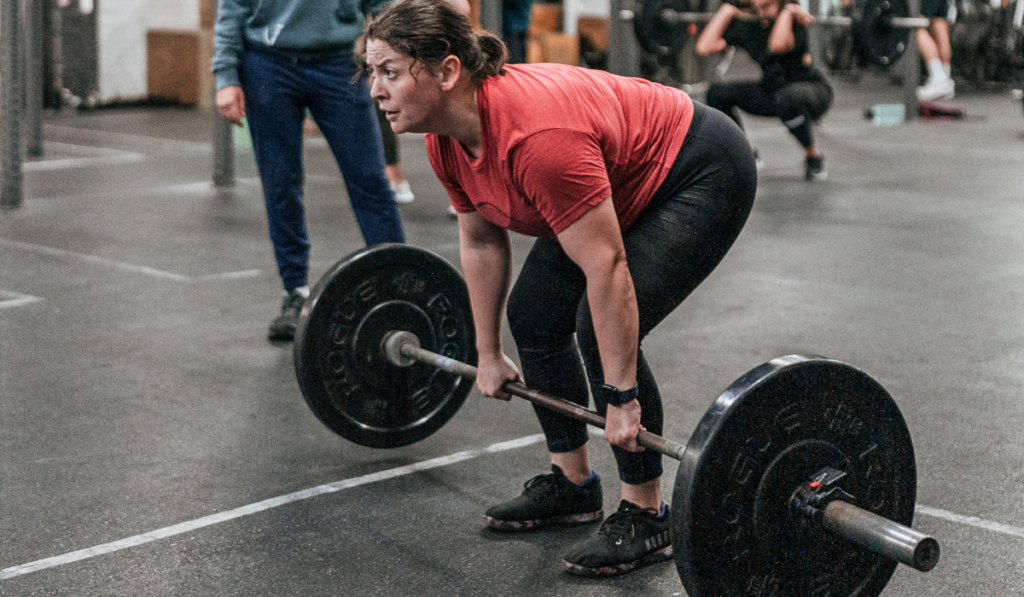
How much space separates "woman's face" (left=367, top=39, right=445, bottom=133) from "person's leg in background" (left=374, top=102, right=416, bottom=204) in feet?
12.6

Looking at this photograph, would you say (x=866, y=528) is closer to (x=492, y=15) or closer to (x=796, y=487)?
(x=796, y=487)

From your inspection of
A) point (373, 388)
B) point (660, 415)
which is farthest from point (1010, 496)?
point (373, 388)

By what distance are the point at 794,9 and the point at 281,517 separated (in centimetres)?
539

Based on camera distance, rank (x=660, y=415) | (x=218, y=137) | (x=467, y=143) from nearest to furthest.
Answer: (x=467, y=143) < (x=660, y=415) < (x=218, y=137)

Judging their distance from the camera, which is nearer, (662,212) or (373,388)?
(662,212)

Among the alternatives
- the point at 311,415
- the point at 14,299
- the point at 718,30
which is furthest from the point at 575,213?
the point at 718,30

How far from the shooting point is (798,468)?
5.87 ft

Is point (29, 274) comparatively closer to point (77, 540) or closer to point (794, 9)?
point (77, 540)

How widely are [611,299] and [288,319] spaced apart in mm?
1978

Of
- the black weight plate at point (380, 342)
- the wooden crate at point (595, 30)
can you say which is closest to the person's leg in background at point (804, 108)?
the black weight plate at point (380, 342)

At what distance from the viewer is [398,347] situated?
102 inches

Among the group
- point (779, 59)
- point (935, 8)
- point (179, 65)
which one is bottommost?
point (179, 65)

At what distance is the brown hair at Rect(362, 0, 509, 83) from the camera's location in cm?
187

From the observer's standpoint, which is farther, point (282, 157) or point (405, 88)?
point (282, 157)
